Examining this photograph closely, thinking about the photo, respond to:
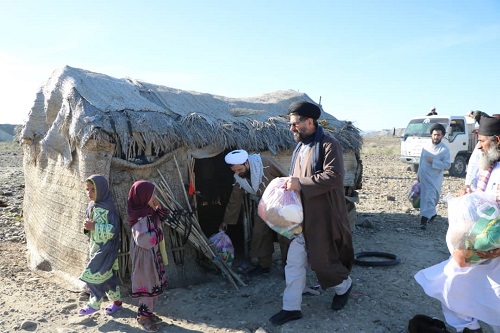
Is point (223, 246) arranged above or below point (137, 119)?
below

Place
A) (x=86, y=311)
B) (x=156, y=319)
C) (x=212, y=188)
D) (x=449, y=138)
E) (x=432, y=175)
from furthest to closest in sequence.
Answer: (x=449, y=138), (x=432, y=175), (x=212, y=188), (x=86, y=311), (x=156, y=319)

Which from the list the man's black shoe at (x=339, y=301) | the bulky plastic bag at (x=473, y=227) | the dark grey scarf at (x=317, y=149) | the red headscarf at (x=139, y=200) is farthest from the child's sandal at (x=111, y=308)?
the bulky plastic bag at (x=473, y=227)

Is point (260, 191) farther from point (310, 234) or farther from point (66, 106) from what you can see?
point (66, 106)

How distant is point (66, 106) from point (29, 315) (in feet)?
7.88

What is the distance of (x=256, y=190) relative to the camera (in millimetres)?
5324

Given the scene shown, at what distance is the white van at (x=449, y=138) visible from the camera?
1642cm

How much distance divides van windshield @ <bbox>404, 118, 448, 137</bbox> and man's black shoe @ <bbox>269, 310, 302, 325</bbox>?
13713 millimetres

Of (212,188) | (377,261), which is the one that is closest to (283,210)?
(377,261)

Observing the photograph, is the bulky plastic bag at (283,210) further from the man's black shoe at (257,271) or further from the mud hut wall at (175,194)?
the mud hut wall at (175,194)

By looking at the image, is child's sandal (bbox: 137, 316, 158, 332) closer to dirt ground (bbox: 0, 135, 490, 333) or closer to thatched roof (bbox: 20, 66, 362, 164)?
dirt ground (bbox: 0, 135, 490, 333)

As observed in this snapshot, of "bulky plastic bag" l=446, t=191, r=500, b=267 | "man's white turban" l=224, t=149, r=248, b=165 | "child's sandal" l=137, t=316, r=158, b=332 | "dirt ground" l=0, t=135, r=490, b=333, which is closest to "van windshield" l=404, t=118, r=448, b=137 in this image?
"dirt ground" l=0, t=135, r=490, b=333

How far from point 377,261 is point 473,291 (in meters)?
2.46

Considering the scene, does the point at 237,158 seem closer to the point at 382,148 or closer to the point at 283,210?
the point at 283,210

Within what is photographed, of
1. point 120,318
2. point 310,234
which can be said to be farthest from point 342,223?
point 120,318
